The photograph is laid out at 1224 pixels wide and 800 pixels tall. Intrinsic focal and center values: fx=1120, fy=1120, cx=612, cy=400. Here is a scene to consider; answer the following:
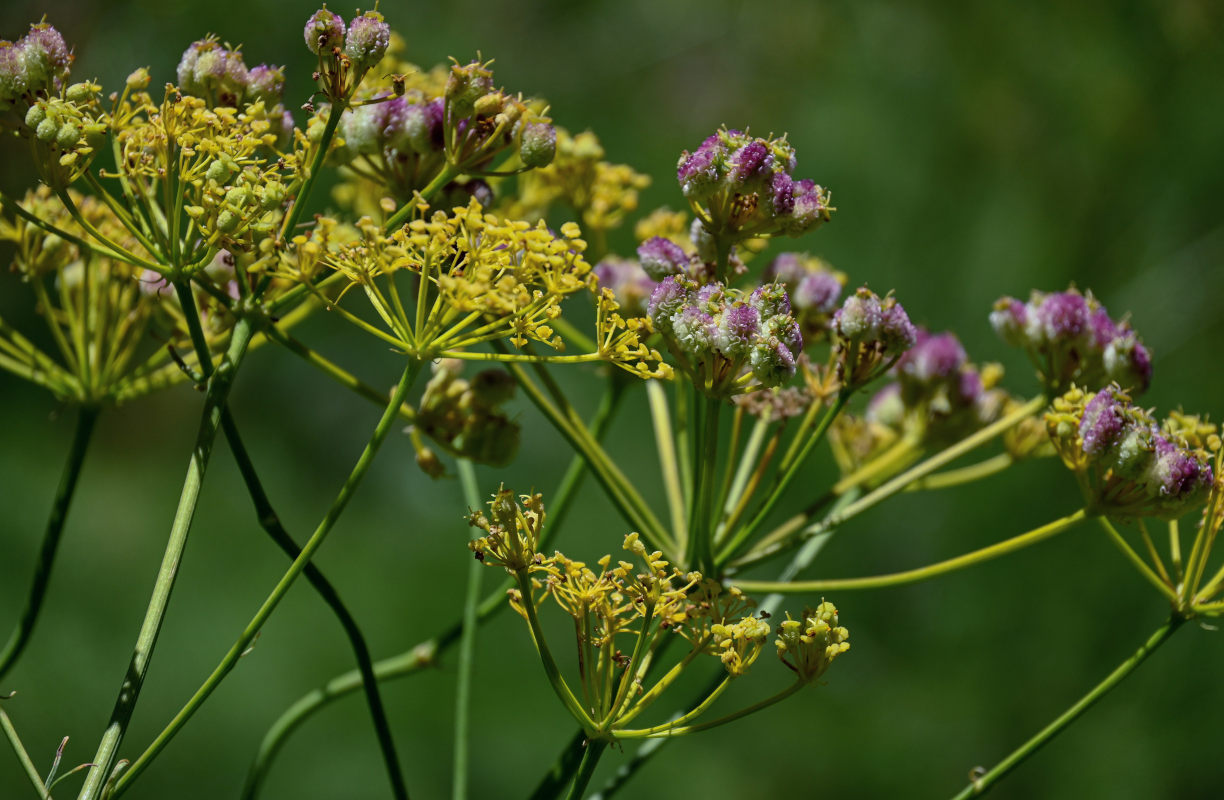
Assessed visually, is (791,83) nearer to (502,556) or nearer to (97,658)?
A: (97,658)

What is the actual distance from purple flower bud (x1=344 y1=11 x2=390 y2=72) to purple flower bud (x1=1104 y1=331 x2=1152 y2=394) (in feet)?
5.48

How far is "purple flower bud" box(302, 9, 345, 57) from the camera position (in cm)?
182

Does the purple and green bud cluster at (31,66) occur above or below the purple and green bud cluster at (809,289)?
above

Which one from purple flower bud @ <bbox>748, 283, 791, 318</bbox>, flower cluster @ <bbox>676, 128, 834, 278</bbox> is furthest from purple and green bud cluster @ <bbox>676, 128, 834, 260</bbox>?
purple flower bud @ <bbox>748, 283, 791, 318</bbox>

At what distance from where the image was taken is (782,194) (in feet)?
6.80


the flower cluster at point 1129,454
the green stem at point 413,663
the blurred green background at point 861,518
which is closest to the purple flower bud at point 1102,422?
the flower cluster at point 1129,454

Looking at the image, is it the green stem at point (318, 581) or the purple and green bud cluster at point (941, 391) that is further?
the purple and green bud cluster at point (941, 391)

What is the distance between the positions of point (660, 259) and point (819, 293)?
490mm

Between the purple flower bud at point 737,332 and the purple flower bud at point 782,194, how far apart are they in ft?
0.93

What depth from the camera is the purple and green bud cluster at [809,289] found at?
8.28 ft

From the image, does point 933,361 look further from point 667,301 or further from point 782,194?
point 667,301

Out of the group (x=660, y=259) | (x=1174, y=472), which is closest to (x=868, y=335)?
(x=660, y=259)

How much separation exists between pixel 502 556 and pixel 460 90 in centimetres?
83

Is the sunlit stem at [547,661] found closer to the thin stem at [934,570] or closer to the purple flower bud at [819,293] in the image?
the thin stem at [934,570]
